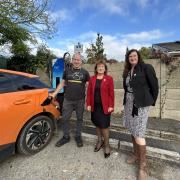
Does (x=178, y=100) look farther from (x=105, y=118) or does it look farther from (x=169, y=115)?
(x=105, y=118)

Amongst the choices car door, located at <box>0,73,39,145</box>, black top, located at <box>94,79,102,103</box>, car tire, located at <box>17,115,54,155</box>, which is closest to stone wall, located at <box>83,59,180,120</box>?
black top, located at <box>94,79,102,103</box>

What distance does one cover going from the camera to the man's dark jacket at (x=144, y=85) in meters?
2.64

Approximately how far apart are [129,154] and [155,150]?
0.48 meters

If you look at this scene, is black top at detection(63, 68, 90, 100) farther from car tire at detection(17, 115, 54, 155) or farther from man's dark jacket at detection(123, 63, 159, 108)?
man's dark jacket at detection(123, 63, 159, 108)

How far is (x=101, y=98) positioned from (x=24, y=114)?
1.29 meters

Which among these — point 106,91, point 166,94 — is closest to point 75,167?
point 106,91

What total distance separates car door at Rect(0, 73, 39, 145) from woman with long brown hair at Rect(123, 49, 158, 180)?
5.39 ft

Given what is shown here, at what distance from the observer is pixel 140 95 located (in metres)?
2.68

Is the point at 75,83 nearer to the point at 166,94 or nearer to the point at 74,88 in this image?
the point at 74,88

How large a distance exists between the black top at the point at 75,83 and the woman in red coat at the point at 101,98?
0.27 m

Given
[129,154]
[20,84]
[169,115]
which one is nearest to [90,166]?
[129,154]

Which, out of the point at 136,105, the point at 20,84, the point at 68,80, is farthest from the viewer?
the point at 68,80

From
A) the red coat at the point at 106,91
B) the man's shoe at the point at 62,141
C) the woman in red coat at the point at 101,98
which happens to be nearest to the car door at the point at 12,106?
the man's shoe at the point at 62,141

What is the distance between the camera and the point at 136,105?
8.84 feet
